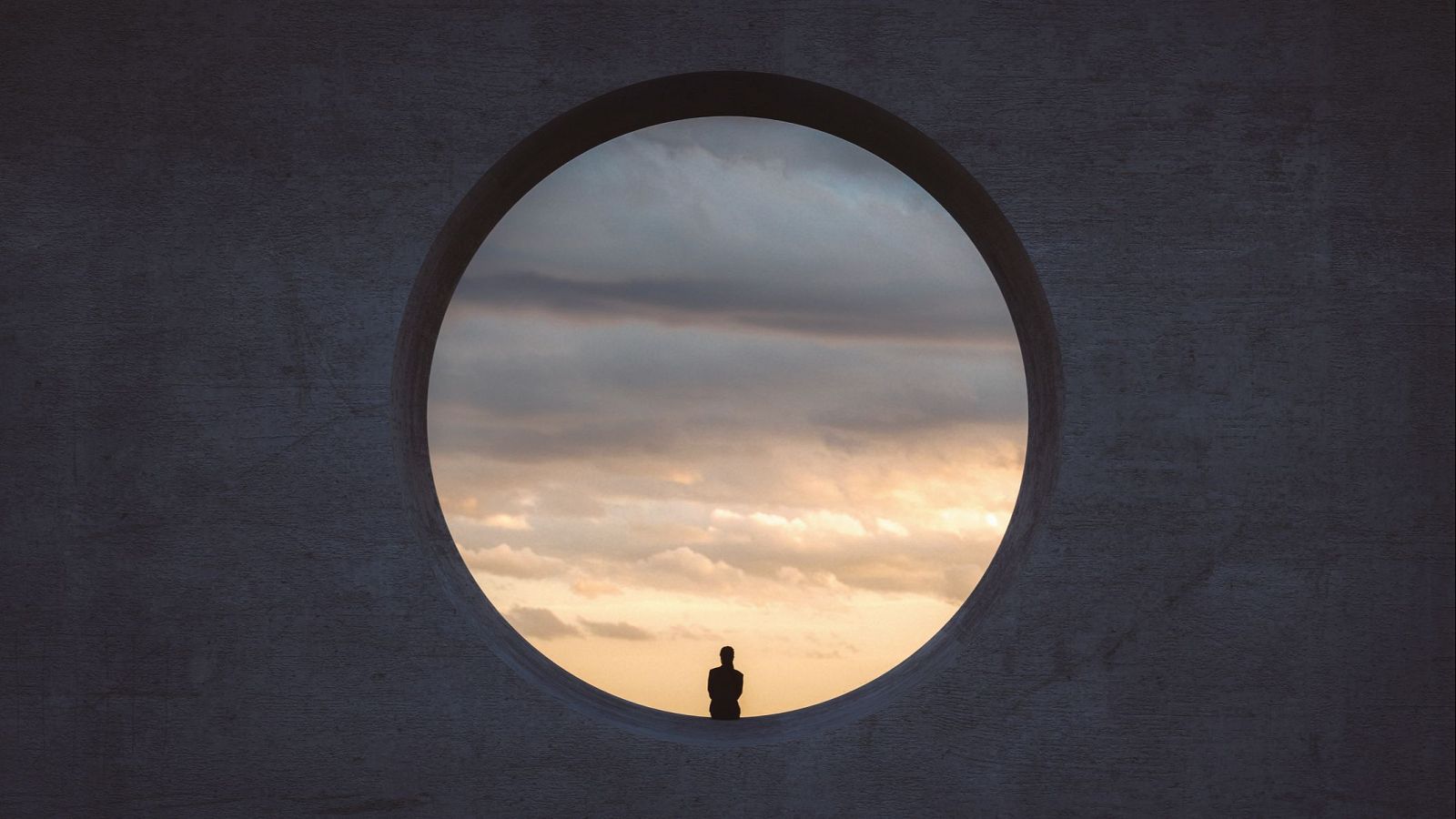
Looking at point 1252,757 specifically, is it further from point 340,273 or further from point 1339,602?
point 340,273

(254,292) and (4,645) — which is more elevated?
(254,292)

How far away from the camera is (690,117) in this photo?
17.2 feet

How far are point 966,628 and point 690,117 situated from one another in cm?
251

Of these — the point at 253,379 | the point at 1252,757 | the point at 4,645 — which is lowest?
the point at 1252,757

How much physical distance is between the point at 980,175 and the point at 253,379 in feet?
9.83

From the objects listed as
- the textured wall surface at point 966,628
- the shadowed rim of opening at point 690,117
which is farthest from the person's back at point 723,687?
the textured wall surface at point 966,628

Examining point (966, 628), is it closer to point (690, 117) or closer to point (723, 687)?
point (723, 687)

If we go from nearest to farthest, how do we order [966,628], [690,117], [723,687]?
1. [966,628]
2. [690,117]
3. [723,687]

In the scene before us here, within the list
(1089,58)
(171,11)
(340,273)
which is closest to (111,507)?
(340,273)

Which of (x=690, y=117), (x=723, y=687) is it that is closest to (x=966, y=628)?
(x=723, y=687)

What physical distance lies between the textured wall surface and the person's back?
1.54 meters

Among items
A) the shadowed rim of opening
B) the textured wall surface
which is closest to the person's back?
the shadowed rim of opening

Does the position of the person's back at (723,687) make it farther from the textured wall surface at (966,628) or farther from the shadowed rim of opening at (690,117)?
the textured wall surface at (966,628)

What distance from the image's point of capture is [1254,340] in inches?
183
